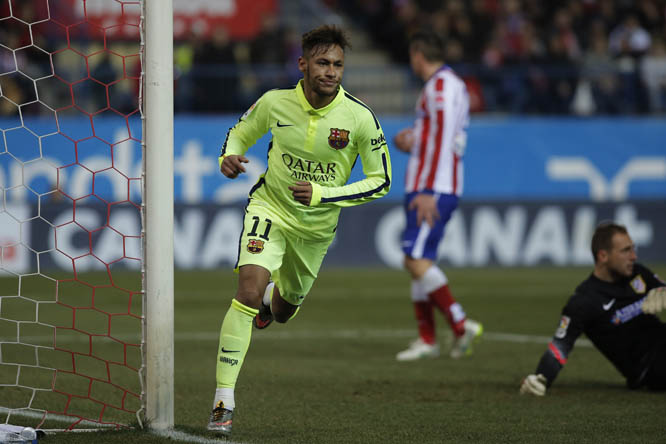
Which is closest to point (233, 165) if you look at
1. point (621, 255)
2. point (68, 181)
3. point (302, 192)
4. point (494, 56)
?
point (302, 192)

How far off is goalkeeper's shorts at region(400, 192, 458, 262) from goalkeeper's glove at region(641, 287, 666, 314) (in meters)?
2.23

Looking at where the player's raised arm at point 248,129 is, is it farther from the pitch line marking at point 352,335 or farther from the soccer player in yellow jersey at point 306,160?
the pitch line marking at point 352,335

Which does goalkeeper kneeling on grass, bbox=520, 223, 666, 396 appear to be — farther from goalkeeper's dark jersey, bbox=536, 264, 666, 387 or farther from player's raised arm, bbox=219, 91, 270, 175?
player's raised arm, bbox=219, 91, 270, 175

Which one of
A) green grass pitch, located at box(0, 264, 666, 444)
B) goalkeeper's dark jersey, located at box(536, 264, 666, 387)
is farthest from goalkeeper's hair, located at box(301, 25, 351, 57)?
goalkeeper's dark jersey, located at box(536, 264, 666, 387)

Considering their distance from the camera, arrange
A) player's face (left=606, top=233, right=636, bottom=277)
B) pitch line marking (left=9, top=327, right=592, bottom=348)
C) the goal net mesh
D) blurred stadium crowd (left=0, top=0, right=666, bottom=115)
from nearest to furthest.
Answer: player's face (left=606, top=233, right=636, bottom=277)
pitch line marking (left=9, top=327, right=592, bottom=348)
the goal net mesh
blurred stadium crowd (left=0, top=0, right=666, bottom=115)

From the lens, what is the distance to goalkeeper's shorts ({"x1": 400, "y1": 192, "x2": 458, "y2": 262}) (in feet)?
25.4

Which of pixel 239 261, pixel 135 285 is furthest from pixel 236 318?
pixel 135 285

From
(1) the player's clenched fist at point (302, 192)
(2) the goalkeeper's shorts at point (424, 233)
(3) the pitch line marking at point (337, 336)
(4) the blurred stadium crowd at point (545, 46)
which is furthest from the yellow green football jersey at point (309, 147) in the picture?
(4) the blurred stadium crowd at point (545, 46)

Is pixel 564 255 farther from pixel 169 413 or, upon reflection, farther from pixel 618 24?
pixel 169 413

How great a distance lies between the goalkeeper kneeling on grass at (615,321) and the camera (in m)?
5.94

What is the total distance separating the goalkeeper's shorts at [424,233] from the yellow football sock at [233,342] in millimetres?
2928

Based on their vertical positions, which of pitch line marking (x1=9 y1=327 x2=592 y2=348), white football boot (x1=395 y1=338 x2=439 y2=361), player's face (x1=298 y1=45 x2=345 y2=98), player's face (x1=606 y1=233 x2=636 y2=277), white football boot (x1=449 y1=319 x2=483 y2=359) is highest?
player's face (x1=298 y1=45 x2=345 y2=98)

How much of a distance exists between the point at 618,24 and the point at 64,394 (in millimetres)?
15835

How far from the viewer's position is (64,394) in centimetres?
578
